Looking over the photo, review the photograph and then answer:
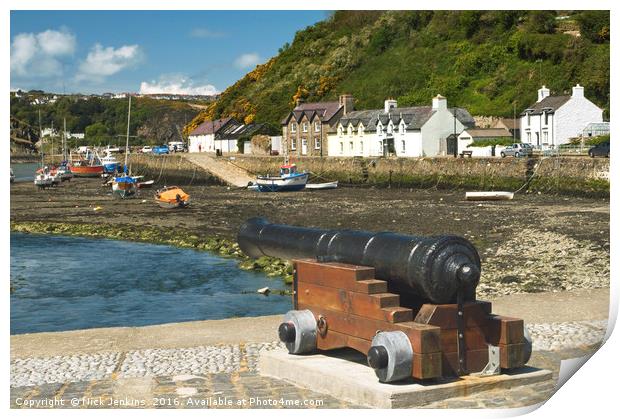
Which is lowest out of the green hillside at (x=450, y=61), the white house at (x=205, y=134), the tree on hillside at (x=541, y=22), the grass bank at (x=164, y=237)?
the grass bank at (x=164, y=237)

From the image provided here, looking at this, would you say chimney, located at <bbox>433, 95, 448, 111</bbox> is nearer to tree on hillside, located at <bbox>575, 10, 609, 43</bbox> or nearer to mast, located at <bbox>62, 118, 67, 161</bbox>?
tree on hillside, located at <bbox>575, 10, 609, 43</bbox>

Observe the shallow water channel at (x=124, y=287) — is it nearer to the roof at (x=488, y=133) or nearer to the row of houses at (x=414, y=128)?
the row of houses at (x=414, y=128)

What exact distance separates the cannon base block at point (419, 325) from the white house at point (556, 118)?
29.3 meters

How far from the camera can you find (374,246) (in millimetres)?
6371

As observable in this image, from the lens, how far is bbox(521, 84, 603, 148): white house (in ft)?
114

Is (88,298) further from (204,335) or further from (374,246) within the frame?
(374,246)

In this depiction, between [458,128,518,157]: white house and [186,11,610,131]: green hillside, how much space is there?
1136 mm

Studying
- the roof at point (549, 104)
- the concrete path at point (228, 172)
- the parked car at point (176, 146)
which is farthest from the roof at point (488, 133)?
the parked car at point (176, 146)

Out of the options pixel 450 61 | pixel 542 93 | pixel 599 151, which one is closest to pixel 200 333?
pixel 599 151


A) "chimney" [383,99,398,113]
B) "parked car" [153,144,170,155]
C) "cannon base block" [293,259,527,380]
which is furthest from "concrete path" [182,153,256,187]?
"cannon base block" [293,259,527,380]

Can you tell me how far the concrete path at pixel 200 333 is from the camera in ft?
27.9

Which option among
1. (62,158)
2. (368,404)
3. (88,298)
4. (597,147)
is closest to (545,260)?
(88,298)

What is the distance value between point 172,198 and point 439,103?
52.1 ft

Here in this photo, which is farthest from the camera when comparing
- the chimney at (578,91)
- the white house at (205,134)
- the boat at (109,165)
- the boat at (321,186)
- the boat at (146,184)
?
the boat at (321,186)
